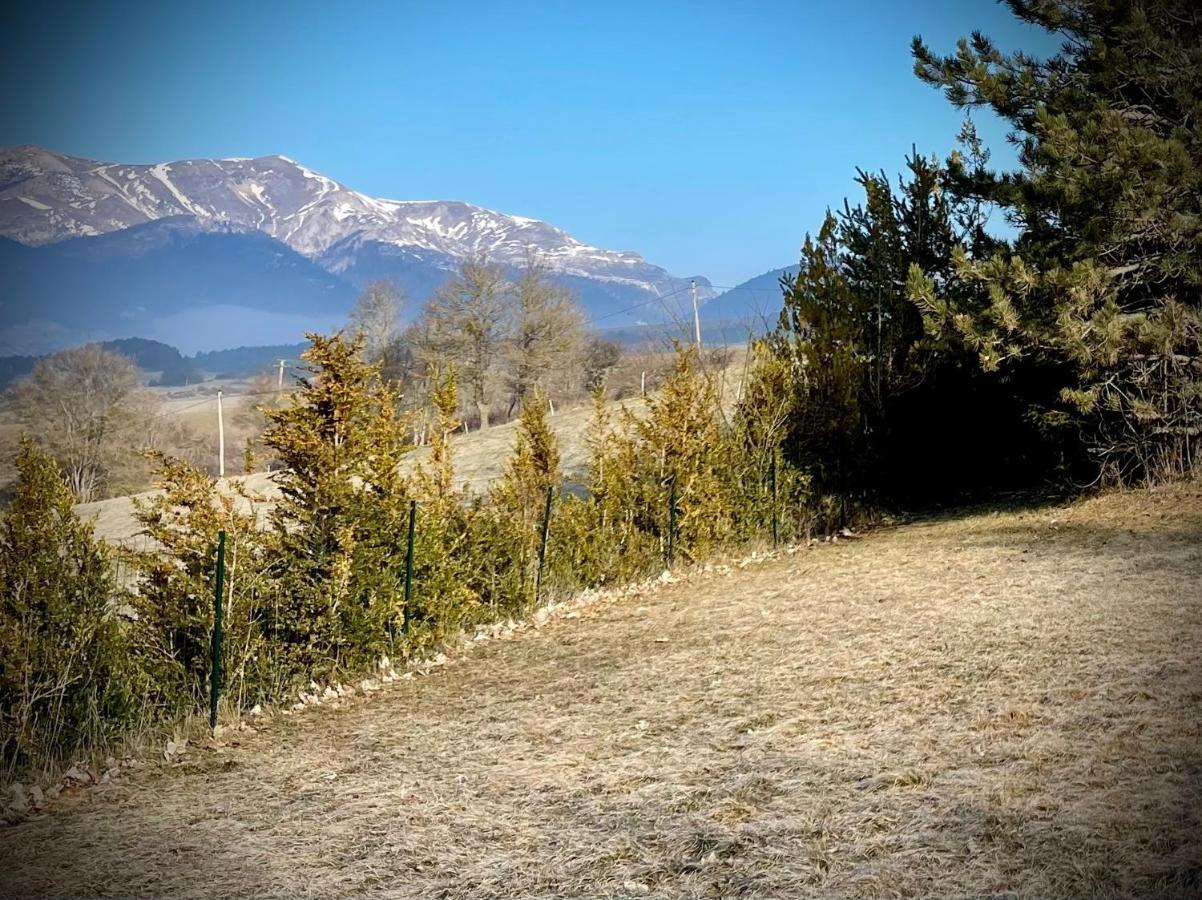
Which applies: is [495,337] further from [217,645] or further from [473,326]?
[217,645]

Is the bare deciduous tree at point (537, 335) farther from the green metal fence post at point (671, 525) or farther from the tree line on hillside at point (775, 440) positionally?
the green metal fence post at point (671, 525)

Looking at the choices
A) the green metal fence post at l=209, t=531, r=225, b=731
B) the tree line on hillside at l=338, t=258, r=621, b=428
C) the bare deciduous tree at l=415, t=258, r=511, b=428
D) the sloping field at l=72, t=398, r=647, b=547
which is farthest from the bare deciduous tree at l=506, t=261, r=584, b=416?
the green metal fence post at l=209, t=531, r=225, b=731

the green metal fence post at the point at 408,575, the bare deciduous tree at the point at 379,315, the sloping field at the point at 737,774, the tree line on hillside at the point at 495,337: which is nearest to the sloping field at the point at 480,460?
the tree line on hillside at the point at 495,337

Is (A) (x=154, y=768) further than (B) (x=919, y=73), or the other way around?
(B) (x=919, y=73)

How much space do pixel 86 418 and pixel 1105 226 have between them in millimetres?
47138

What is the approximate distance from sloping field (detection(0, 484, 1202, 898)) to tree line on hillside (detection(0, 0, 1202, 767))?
3.14 feet

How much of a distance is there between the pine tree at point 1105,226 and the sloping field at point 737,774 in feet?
13.5

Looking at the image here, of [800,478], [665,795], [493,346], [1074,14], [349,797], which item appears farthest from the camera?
[493,346]

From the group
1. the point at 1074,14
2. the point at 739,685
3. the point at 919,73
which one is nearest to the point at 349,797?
the point at 739,685

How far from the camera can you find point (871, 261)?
16297 mm

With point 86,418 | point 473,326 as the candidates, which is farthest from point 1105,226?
point 86,418

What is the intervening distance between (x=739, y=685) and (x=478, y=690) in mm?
2252

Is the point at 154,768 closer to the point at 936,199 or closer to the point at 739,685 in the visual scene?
the point at 739,685

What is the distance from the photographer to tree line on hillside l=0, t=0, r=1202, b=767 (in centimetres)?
711
